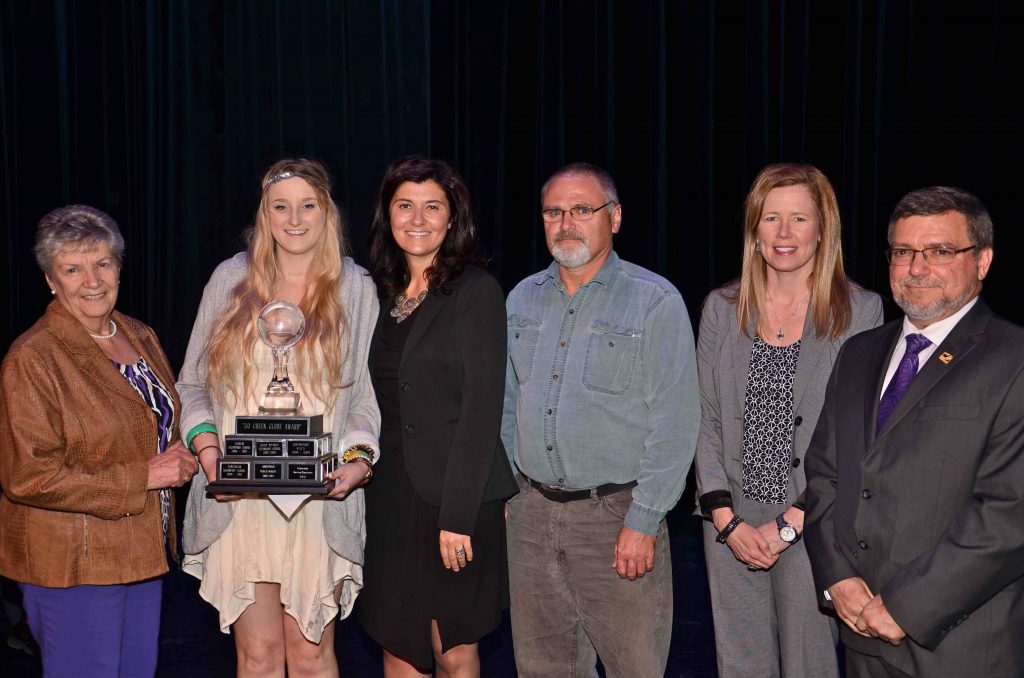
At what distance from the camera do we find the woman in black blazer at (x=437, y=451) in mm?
2684

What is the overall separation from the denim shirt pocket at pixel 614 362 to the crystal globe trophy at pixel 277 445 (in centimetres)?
81

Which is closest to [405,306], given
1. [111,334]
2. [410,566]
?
[410,566]

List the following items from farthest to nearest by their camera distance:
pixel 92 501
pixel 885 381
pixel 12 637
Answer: pixel 12 637 → pixel 92 501 → pixel 885 381

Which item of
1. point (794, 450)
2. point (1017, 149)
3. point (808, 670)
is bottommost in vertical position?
point (808, 670)

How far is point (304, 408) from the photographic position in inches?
112

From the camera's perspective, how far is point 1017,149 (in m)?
5.90

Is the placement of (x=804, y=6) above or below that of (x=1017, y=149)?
above

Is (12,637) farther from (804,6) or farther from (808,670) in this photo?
(804,6)

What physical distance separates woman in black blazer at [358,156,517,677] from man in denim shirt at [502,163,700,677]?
17 cm

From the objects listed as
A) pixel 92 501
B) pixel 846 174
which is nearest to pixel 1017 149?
pixel 846 174

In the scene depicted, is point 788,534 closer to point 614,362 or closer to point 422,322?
point 614,362

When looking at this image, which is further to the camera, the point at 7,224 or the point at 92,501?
the point at 7,224

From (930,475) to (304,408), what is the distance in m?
1.70

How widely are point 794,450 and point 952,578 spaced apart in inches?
24.8
